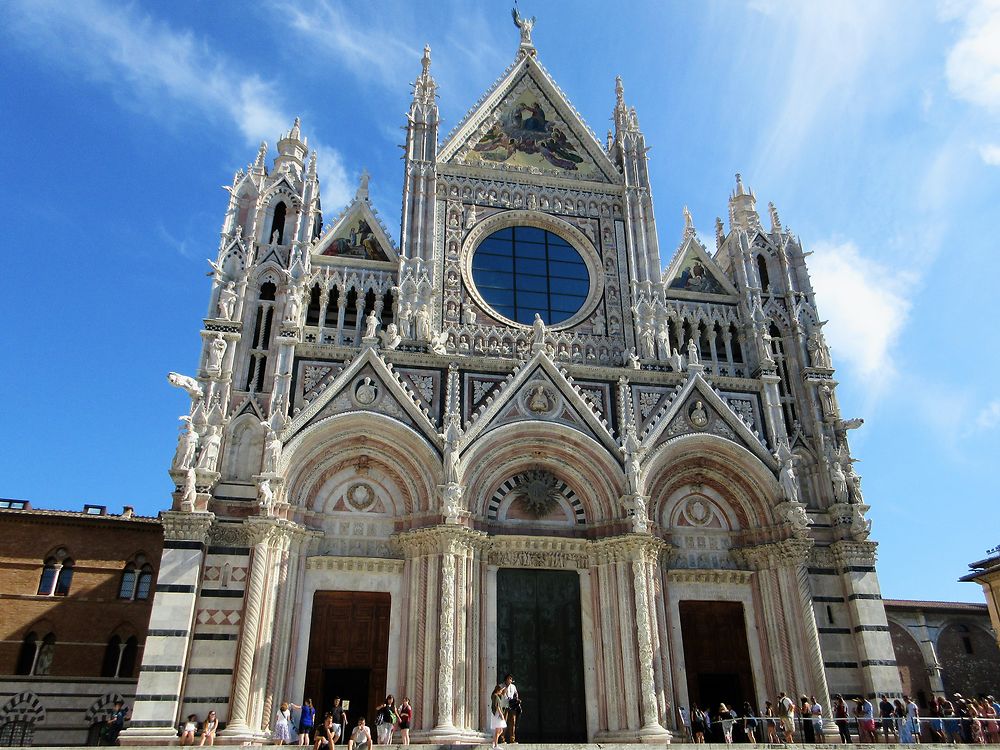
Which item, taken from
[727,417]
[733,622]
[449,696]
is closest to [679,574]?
[733,622]

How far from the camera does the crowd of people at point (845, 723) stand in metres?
16.3

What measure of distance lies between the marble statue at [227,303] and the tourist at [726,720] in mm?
14769

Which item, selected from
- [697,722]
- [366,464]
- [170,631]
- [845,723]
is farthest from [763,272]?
[170,631]

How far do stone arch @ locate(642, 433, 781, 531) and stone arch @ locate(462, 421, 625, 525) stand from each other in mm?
1194

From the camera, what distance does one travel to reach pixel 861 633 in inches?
727

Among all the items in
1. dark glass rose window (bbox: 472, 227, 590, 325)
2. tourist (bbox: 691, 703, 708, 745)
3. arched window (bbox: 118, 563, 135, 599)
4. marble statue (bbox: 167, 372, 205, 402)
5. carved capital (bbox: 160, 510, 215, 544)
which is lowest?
tourist (bbox: 691, 703, 708, 745)

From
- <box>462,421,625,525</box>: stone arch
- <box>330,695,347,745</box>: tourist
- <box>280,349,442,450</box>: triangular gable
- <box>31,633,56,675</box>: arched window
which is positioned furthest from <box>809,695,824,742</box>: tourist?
<box>31,633,56,675</box>: arched window

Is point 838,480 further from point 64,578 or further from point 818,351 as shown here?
point 64,578

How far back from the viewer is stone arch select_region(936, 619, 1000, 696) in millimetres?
30562

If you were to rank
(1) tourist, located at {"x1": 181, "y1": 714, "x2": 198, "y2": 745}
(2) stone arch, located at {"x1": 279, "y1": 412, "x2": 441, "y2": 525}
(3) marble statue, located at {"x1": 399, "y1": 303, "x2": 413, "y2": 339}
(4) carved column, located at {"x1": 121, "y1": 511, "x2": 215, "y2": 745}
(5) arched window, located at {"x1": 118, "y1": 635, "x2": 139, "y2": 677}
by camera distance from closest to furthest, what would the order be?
(1) tourist, located at {"x1": 181, "y1": 714, "x2": 198, "y2": 745} < (4) carved column, located at {"x1": 121, "y1": 511, "x2": 215, "y2": 745} < (2) stone arch, located at {"x1": 279, "y1": 412, "x2": 441, "y2": 525} < (3) marble statue, located at {"x1": 399, "y1": 303, "x2": 413, "y2": 339} < (5) arched window, located at {"x1": 118, "y1": 635, "x2": 139, "y2": 677}

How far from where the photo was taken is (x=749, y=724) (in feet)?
57.5

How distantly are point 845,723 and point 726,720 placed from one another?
3384 millimetres

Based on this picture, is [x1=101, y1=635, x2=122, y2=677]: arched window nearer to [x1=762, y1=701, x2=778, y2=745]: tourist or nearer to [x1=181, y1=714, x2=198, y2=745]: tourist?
[x1=181, y1=714, x2=198, y2=745]: tourist

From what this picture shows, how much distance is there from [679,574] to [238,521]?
1057cm
